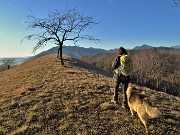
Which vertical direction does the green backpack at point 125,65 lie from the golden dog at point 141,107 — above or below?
above

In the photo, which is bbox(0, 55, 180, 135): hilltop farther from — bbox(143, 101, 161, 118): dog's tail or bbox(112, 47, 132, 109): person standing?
bbox(112, 47, 132, 109): person standing

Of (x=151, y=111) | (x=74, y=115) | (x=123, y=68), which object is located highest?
(x=123, y=68)

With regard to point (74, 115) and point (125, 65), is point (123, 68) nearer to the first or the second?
point (125, 65)

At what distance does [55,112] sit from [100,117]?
2.46m

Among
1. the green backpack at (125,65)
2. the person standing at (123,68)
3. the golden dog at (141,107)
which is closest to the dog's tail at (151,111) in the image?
the golden dog at (141,107)

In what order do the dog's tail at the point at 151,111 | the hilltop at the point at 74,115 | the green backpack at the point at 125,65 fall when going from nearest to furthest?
the dog's tail at the point at 151,111 → the hilltop at the point at 74,115 → the green backpack at the point at 125,65

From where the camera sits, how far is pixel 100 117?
480 inches

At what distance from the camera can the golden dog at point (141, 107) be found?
33.0ft

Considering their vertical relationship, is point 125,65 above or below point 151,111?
above

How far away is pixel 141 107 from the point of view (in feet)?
34.8

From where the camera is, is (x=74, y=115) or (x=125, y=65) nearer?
(x=125, y=65)

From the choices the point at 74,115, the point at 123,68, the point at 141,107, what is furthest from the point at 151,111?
the point at 74,115

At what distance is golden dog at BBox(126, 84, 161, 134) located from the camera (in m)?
10.1

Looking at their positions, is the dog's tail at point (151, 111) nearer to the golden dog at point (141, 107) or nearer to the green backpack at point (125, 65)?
the golden dog at point (141, 107)
